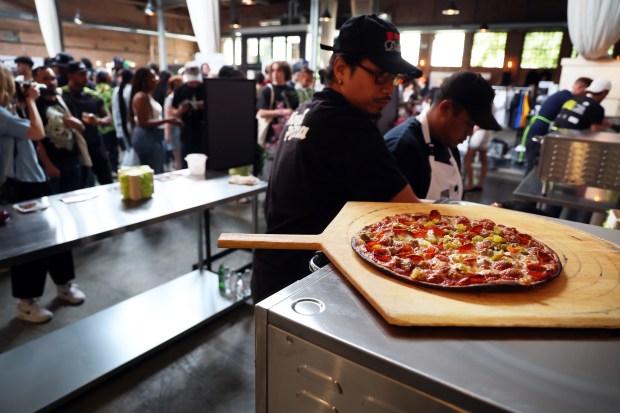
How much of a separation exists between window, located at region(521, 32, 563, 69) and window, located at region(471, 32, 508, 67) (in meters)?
0.60

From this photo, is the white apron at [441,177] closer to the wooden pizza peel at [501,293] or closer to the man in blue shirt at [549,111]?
the wooden pizza peel at [501,293]

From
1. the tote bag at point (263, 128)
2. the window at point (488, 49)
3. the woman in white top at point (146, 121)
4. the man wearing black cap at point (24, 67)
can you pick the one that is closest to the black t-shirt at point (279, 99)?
the tote bag at point (263, 128)

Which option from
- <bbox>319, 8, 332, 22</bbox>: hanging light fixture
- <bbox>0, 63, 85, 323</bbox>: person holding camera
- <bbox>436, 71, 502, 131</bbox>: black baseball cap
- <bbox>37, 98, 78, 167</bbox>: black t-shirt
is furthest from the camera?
<bbox>319, 8, 332, 22</bbox>: hanging light fixture

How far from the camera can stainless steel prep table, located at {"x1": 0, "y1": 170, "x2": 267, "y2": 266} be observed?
1658 mm

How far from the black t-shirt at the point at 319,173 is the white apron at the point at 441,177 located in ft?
1.72

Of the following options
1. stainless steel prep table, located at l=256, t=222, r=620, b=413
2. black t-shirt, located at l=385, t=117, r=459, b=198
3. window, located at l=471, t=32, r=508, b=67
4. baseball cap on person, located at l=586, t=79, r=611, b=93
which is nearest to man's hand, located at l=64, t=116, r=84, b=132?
black t-shirt, located at l=385, t=117, r=459, b=198

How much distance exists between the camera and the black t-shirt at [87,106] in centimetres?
376

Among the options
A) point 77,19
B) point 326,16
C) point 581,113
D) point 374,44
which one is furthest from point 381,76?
point 77,19

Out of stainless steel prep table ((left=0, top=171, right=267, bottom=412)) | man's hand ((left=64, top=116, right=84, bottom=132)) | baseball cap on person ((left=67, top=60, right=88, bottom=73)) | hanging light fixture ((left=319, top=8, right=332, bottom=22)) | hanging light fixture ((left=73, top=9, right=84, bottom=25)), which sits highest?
hanging light fixture ((left=73, top=9, right=84, bottom=25))

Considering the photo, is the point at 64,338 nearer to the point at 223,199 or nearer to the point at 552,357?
the point at 223,199

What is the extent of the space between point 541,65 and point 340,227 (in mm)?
12665

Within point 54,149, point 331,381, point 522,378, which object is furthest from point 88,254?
point 522,378

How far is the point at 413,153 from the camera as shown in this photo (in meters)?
1.61

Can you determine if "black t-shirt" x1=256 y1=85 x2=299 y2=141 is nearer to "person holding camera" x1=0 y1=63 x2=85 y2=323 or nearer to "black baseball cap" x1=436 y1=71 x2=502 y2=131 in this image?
"person holding camera" x1=0 y1=63 x2=85 y2=323
